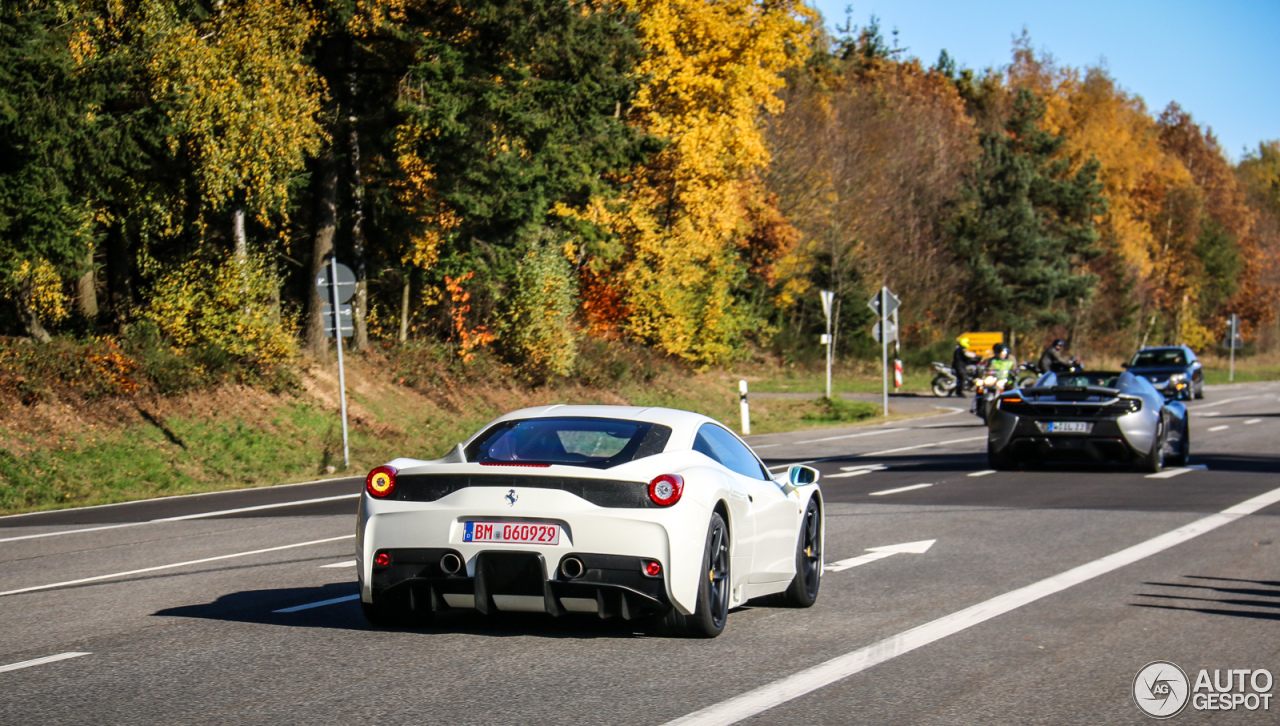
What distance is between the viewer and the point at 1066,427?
710 inches

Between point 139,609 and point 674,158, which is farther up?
point 674,158

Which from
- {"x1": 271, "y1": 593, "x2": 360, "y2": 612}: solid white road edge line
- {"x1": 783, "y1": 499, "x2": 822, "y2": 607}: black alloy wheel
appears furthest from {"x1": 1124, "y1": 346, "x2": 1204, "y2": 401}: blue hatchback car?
{"x1": 271, "y1": 593, "x2": 360, "y2": 612}: solid white road edge line

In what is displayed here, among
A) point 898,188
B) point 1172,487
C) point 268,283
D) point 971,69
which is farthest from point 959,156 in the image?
point 1172,487

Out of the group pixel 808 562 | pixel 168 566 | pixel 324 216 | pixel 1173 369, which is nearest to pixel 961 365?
pixel 1173 369

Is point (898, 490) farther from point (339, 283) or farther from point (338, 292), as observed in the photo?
point (339, 283)

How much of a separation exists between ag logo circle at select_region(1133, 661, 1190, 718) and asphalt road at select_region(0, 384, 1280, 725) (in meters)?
0.08

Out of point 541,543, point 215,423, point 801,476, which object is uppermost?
point 801,476

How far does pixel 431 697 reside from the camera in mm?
5766

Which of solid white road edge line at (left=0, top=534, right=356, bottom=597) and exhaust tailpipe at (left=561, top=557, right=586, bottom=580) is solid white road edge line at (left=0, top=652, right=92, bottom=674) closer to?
exhaust tailpipe at (left=561, top=557, right=586, bottom=580)

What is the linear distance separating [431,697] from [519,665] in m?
0.79

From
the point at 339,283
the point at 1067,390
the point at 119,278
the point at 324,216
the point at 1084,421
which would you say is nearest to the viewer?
the point at 1084,421

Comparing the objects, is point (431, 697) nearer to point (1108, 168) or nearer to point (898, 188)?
point (898, 188)

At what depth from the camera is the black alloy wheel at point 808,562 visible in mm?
8328

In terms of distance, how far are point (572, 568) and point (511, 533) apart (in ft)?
1.12
